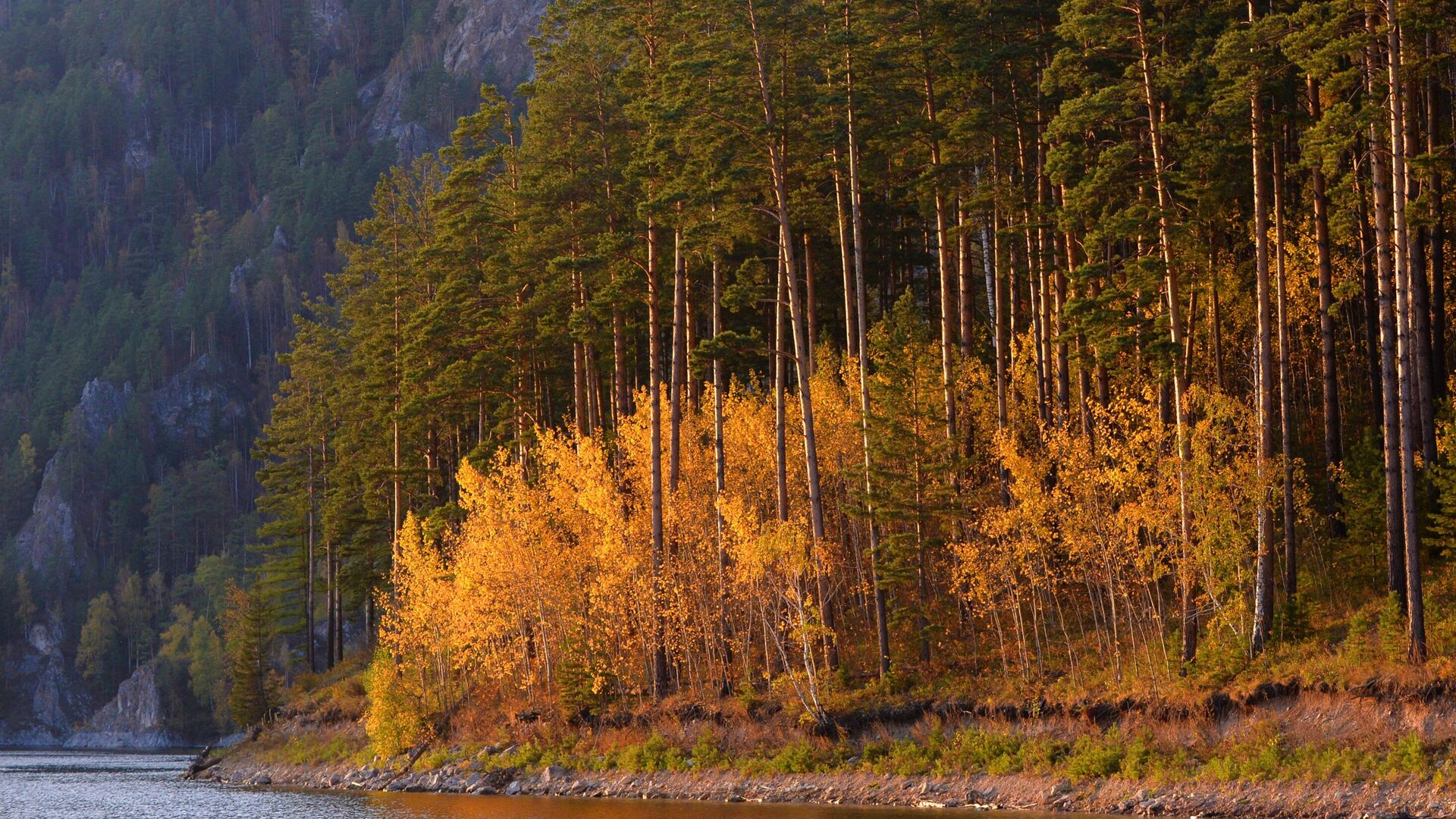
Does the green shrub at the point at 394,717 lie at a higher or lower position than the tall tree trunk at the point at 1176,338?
lower

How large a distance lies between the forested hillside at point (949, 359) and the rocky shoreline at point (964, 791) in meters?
2.65

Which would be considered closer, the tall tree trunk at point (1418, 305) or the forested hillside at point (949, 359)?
the tall tree trunk at point (1418, 305)

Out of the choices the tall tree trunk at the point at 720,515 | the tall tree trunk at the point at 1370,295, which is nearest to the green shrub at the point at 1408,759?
the tall tree trunk at the point at 1370,295

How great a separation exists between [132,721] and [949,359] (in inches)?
4138

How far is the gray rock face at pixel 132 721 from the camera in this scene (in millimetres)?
118688

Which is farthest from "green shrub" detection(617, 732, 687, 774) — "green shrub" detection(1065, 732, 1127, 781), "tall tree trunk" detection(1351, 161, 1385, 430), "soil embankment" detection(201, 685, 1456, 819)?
"tall tree trunk" detection(1351, 161, 1385, 430)

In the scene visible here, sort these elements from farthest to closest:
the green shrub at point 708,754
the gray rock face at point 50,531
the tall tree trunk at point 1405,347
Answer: the gray rock face at point 50,531, the green shrub at point 708,754, the tall tree trunk at point 1405,347

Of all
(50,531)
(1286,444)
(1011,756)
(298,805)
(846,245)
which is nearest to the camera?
(1286,444)

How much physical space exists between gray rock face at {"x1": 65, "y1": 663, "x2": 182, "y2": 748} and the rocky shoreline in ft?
263

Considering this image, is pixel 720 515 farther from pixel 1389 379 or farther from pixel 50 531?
pixel 50 531

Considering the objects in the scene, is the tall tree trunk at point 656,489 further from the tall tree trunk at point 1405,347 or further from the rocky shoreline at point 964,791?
the tall tree trunk at point 1405,347

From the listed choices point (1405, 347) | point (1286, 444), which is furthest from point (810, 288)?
point (1405, 347)

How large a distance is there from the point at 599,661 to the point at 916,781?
40.3ft

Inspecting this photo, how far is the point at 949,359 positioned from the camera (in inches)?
1489
